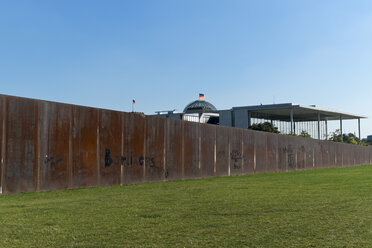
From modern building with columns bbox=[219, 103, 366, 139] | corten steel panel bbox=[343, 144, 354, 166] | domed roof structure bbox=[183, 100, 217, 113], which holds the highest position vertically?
domed roof structure bbox=[183, 100, 217, 113]

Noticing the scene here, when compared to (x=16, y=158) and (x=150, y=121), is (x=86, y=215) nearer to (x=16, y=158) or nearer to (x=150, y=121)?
(x=16, y=158)

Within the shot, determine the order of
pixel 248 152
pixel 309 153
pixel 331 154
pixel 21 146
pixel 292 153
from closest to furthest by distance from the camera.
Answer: pixel 21 146
pixel 248 152
pixel 292 153
pixel 309 153
pixel 331 154

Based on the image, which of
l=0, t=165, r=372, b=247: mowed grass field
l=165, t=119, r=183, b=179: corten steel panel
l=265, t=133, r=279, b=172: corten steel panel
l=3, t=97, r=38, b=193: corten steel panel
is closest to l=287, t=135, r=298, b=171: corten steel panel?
l=265, t=133, r=279, b=172: corten steel panel

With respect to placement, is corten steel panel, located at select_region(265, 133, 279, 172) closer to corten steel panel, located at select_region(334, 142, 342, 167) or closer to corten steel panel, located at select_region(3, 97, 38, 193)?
corten steel panel, located at select_region(334, 142, 342, 167)

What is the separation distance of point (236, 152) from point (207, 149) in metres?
3.47

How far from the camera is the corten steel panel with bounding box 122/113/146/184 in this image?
15.9m

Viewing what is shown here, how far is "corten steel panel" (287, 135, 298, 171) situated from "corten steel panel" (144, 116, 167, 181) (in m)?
16.7

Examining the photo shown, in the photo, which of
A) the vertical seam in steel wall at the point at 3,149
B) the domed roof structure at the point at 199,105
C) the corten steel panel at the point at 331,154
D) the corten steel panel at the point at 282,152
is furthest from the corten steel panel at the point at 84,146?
the domed roof structure at the point at 199,105

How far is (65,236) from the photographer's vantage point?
559cm

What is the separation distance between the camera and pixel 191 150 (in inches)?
786

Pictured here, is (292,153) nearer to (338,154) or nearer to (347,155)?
(338,154)

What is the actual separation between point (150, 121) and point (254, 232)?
1199cm

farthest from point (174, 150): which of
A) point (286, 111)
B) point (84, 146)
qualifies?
point (286, 111)

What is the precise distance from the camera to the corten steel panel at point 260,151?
27109 millimetres
